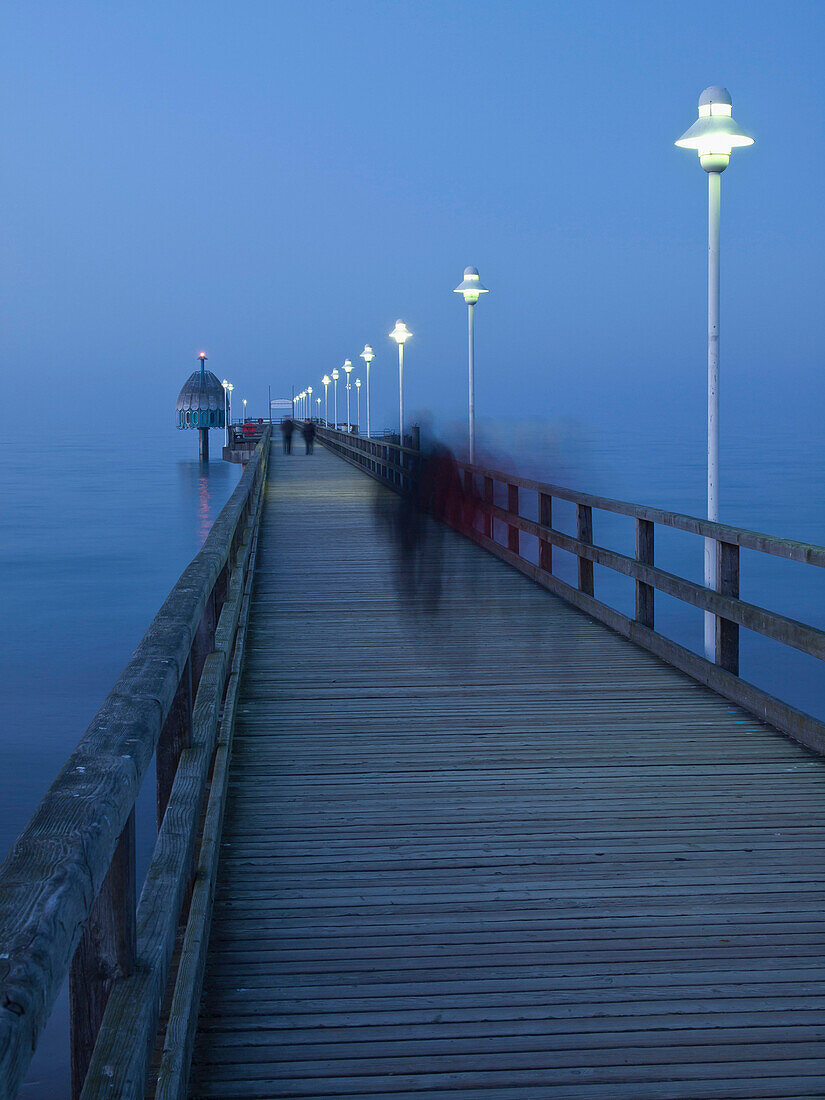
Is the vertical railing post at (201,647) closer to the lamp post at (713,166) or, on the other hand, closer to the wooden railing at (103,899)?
the wooden railing at (103,899)

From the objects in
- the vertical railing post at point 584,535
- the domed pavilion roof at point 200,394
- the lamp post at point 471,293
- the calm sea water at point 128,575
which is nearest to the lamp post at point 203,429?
the domed pavilion roof at point 200,394

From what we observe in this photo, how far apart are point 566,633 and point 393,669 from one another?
5.75ft

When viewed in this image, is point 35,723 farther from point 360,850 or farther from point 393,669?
point 360,850

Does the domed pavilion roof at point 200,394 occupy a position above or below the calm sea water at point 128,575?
above

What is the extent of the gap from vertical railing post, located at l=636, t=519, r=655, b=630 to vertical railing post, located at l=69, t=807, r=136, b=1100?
19.8ft

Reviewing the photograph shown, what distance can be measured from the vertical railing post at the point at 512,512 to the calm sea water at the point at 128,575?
610mm

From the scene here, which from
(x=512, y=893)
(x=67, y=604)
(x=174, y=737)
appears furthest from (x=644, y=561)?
(x=67, y=604)

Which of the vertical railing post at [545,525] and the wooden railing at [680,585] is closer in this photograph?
the wooden railing at [680,585]

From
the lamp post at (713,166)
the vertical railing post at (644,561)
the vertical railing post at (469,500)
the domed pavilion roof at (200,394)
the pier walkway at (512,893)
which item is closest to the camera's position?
the pier walkway at (512,893)

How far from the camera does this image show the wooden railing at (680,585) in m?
5.49

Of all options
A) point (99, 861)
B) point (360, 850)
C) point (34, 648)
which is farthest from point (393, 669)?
point (34, 648)

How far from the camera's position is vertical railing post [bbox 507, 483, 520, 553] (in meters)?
11.9

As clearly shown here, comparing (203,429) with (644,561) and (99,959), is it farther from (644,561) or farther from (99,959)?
(99,959)

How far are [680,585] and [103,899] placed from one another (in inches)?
216
